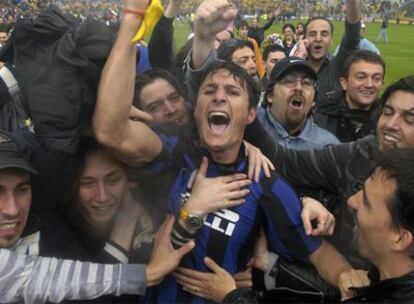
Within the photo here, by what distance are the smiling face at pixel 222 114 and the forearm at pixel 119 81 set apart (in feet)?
1.76

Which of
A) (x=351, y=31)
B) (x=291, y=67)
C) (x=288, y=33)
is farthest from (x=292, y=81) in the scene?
(x=288, y=33)

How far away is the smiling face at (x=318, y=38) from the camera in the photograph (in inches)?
211

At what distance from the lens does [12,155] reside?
1.75 metres

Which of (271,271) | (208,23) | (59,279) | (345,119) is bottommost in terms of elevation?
(271,271)

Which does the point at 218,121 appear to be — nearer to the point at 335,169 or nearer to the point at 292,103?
the point at 335,169

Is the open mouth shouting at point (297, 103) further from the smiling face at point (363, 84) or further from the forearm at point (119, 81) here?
the forearm at point (119, 81)

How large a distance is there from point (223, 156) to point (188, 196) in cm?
27

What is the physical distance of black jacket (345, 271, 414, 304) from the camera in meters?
1.49

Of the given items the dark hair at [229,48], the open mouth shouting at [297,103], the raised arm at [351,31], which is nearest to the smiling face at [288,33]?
the raised arm at [351,31]

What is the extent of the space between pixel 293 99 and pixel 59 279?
2.01 metres

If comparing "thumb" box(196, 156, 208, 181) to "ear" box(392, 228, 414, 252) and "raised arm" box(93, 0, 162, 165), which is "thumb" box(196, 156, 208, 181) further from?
"ear" box(392, 228, 414, 252)

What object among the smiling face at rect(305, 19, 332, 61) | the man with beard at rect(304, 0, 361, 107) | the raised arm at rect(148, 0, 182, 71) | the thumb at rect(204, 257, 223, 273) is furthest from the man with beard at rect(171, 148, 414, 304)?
the smiling face at rect(305, 19, 332, 61)

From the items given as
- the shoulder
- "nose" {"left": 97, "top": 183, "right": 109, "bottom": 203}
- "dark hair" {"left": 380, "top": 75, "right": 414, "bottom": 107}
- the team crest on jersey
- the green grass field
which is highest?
"dark hair" {"left": 380, "top": 75, "right": 414, "bottom": 107}

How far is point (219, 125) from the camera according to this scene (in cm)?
219
